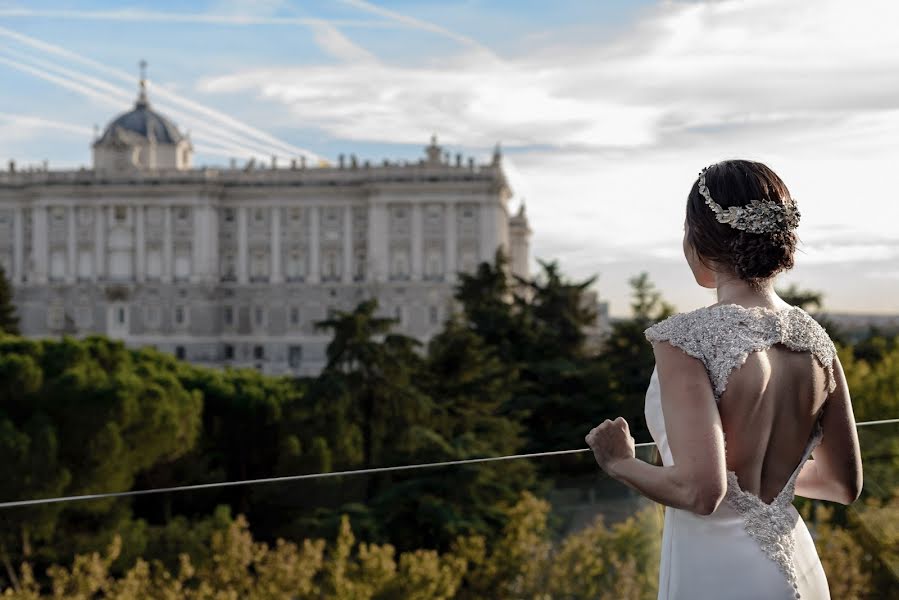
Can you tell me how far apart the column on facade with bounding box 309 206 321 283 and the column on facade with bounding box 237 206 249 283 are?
2930mm

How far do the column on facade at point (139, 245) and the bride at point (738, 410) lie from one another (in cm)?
4971

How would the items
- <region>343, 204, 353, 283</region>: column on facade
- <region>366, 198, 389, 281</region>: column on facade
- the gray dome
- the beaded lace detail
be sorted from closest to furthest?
the beaded lace detail < <region>366, 198, 389, 281</region>: column on facade < <region>343, 204, 353, 283</region>: column on facade < the gray dome

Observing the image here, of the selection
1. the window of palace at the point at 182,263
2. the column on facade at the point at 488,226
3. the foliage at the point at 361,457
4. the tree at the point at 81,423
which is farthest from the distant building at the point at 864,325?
the window of palace at the point at 182,263

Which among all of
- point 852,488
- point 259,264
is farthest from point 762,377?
point 259,264

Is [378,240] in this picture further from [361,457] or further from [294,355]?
[361,457]

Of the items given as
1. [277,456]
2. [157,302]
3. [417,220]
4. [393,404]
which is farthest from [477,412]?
[157,302]

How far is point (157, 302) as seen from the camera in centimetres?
4916

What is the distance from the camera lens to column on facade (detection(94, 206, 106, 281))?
4975cm

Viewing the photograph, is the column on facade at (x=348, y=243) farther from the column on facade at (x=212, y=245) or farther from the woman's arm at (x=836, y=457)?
the woman's arm at (x=836, y=457)

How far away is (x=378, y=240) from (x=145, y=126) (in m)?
14.1

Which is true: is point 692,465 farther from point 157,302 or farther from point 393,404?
point 157,302

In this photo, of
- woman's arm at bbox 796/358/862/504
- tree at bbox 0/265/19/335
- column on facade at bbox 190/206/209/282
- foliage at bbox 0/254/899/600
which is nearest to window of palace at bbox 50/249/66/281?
tree at bbox 0/265/19/335

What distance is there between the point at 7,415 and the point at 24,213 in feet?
115

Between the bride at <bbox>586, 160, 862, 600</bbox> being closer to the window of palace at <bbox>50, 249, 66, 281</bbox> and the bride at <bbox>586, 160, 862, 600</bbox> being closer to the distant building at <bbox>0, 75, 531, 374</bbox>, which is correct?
the distant building at <bbox>0, 75, 531, 374</bbox>
